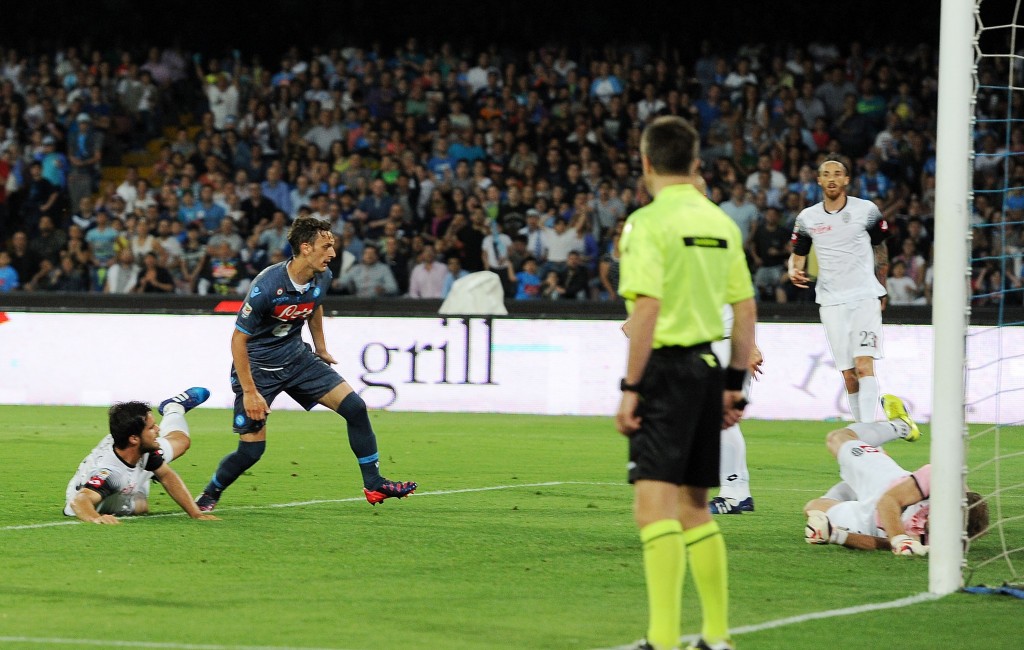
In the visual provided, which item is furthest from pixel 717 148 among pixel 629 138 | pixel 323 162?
pixel 323 162

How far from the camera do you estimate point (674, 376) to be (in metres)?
5.24

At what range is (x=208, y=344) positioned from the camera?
19156mm

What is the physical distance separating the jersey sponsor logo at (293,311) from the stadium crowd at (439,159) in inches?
423

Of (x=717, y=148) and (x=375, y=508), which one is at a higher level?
(x=717, y=148)

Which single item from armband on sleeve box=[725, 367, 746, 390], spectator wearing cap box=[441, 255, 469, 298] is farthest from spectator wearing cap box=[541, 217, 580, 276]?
armband on sleeve box=[725, 367, 746, 390]

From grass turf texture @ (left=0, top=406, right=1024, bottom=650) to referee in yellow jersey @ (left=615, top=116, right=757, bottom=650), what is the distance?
515mm

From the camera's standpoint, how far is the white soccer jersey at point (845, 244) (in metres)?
11.1

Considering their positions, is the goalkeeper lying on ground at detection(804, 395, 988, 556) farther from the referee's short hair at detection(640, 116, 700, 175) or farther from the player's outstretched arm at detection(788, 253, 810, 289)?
the referee's short hair at detection(640, 116, 700, 175)

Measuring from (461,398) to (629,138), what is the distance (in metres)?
6.09

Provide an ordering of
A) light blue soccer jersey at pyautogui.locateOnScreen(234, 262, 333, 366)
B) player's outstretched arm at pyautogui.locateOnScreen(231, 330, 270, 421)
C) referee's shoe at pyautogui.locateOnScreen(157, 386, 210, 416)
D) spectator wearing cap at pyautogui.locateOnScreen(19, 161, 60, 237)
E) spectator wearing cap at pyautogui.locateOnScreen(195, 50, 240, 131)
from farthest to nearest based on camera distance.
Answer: spectator wearing cap at pyautogui.locateOnScreen(195, 50, 240, 131) → spectator wearing cap at pyautogui.locateOnScreen(19, 161, 60, 237) → referee's shoe at pyautogui.locateOnScreen(157, 386, 210, 416) → light blue soccer jersey at pyautogui.locateOnScreen(234, 262, 333, 366) → player's outstretched arm at pyautogui.locateOnScreen(231, 330, 270, 421)

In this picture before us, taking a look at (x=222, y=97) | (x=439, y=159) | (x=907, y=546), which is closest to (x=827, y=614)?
(x=907, y=546)

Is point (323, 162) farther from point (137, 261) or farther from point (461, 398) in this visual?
point (461, 398)

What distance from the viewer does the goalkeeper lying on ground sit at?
7715 mm

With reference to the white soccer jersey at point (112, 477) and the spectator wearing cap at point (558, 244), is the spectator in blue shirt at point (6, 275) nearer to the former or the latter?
the spectator wearing cap at point (558, 244)
